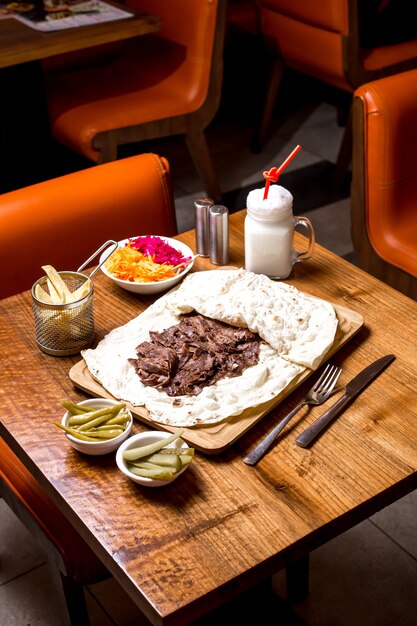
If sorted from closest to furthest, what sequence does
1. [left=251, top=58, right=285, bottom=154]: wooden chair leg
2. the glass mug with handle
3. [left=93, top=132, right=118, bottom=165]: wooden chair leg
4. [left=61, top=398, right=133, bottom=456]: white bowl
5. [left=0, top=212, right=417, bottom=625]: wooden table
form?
[left=0, top=212, right=417, bottom=625]: wooden table
[left=61, top=398, right=133, bottom=456]: white bowl
the glass mug with handle
[left=93, top=132, right=118, bottom=165]: wooden chair leg
[left=251, top=58, right=285, bottom=154]: wooden chair leg

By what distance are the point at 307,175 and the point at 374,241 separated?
1.48 meters

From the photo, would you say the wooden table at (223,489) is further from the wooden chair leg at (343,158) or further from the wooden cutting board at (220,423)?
the wooden chair leg at (343,158)

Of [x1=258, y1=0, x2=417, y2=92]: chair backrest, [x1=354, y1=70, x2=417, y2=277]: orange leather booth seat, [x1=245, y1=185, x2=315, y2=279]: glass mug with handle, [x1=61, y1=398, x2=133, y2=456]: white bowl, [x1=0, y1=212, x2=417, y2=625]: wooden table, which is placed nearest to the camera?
[x1=0, y1=212, x2=417, y2=625]: wooden table

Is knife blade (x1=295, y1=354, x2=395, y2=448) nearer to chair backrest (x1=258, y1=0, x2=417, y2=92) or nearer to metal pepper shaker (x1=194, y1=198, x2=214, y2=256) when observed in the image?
metal pepper shaker (x1=194, y1=198, x2=214, y2=256)

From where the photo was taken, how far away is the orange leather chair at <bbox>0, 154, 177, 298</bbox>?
1.82 m

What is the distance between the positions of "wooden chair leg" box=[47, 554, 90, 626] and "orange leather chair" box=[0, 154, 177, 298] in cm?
64

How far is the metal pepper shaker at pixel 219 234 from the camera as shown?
1.65 metres

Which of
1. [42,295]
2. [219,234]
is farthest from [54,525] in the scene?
[219,234]

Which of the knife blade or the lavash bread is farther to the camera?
the lavash bread

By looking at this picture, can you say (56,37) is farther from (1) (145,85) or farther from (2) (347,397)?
(2) (347,397)

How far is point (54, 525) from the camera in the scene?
145 cm

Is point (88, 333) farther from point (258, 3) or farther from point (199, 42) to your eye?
point (258, 3)

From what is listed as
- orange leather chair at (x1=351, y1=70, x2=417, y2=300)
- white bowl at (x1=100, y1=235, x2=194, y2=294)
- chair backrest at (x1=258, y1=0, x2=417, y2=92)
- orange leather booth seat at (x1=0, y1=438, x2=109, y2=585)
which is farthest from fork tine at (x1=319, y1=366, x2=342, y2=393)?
chair backrest at (x1=258, y1=0, x2=417, y2=92)

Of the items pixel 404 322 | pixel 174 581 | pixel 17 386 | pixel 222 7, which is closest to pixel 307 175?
pixel 222 7
